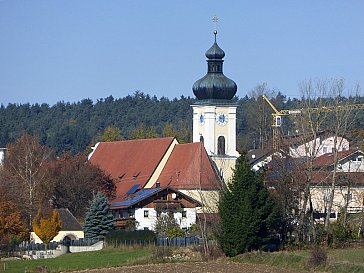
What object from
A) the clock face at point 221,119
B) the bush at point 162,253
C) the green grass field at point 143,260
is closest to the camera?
the green grass field at point 143,260

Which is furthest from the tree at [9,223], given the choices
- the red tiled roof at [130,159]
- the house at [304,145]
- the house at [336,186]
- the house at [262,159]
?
the red tiled roof at [130,159]

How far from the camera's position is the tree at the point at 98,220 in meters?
64.6

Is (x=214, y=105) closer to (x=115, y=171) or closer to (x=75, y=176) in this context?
(x=115, y=171)

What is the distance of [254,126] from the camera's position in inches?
4685

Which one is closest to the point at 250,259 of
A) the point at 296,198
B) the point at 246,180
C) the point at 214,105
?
the point at 246,180

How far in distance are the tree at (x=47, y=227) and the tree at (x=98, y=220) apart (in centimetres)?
169

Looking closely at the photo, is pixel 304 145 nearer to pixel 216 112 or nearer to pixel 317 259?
pixel 317 259

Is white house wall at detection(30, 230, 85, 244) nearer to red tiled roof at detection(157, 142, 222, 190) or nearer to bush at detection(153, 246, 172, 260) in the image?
red tiled roof at detection(157, 142, 222, 190)

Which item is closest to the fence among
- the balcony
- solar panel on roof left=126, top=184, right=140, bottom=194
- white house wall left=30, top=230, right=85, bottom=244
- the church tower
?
white house wall left=30, top=230, right=85, bottom=244

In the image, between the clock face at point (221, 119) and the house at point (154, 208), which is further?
the clock face at point (221, 119)

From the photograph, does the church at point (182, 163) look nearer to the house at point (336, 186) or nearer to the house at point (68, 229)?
the house at point (68, 229)

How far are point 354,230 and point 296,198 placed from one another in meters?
3.22

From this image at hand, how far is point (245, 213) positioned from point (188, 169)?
27.4 metres

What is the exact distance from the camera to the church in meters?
69.7
